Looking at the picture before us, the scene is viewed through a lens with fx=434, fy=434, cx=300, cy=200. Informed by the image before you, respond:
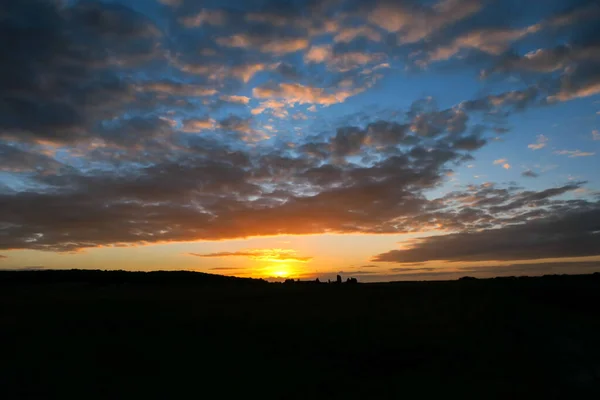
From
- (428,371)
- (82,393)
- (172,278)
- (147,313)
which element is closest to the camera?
(82,393)

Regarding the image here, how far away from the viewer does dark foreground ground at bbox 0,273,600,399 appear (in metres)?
13.0

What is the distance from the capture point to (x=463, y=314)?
2019 centimetres

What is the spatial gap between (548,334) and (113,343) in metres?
17.0

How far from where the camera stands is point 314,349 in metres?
15.9

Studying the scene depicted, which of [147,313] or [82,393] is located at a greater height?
[147,313]

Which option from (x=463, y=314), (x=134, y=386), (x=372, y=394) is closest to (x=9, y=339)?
(x=134, y=386)

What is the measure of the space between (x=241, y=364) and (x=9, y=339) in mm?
9671

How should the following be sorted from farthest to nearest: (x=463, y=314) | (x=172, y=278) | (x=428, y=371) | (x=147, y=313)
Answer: (x=172, y=278)
(x=147, y=313)
(x=463, y=314)
(x=428, y=371)

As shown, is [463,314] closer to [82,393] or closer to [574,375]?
[574,375]

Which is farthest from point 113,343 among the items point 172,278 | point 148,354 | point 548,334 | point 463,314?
point 172,278

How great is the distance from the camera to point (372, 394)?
12.6 m

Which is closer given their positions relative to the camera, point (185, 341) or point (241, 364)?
point (241, 364)

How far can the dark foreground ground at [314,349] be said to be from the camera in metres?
13.0

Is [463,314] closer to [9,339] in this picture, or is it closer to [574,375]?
[574,375]
